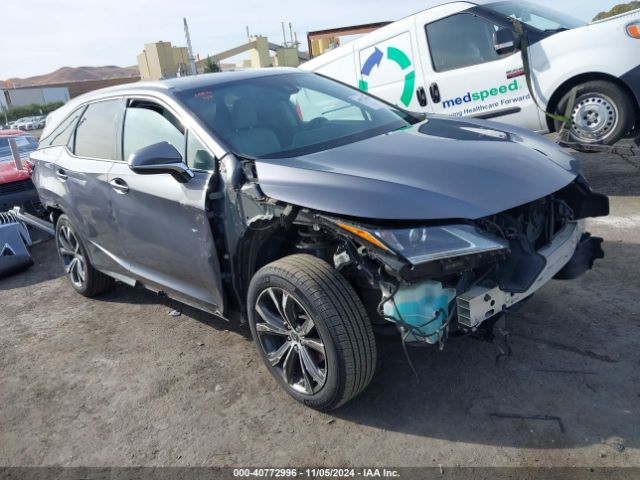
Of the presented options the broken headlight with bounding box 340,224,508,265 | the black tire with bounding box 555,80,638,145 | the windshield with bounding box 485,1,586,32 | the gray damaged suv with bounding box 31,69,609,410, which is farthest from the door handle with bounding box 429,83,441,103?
the broken headlight with bounding box 340,224,508,265

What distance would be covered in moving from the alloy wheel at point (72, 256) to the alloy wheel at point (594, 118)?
5041 mm

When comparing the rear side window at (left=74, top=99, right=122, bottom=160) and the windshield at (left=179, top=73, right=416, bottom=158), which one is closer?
the windshield at (left=179, top=73, right=416, bottom=158)

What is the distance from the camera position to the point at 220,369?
343 centimetres

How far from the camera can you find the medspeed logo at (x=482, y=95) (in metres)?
6.23

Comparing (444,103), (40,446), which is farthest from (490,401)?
(444,103)

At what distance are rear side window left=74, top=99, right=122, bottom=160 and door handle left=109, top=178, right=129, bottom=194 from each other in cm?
23

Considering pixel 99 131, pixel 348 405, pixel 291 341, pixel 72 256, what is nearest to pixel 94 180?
pixel 99 131

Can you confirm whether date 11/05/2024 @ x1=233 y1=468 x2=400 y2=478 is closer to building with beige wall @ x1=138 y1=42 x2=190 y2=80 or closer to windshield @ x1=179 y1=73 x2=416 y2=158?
windshield @ x1=179 y1=73 x2=416 y2=158

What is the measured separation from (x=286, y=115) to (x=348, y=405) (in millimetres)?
1825

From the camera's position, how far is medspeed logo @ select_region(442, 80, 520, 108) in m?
6.23

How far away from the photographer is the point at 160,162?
118 inches

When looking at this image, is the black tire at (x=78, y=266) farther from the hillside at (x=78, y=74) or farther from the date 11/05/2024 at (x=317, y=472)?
the hillside at (x=78, y=74)

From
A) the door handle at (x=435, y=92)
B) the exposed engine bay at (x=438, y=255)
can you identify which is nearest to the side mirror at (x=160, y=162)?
the exposed engine bay at (x=438, y=255)

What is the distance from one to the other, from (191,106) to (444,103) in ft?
13.5
